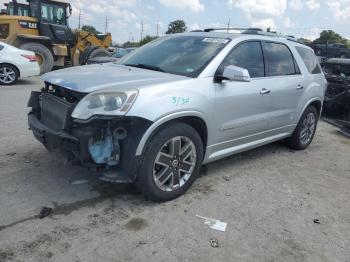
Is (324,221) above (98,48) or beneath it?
beneath

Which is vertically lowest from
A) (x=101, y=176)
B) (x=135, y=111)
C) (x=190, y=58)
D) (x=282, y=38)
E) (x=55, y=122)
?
(x=101, y=176)

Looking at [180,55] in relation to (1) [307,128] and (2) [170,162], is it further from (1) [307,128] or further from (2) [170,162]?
(1) [307,128]

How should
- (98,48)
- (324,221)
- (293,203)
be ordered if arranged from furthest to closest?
(98,48) → (293,203) → (324,221)

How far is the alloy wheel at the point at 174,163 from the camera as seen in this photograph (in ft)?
12.7

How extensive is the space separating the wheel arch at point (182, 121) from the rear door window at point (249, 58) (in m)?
0.71

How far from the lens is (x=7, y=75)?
1156cm

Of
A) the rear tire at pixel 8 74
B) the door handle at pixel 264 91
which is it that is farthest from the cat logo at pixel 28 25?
the door handle at pixel 264 91

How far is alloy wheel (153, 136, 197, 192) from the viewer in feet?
12.7

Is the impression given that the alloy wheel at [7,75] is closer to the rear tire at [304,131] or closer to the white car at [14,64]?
the white car at [14,64]

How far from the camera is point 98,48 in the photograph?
17531mm

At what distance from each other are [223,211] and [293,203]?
878 mm

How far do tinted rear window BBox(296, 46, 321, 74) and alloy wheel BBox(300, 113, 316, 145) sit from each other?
72 cm

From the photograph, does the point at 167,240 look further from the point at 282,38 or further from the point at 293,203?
the point at 282,38

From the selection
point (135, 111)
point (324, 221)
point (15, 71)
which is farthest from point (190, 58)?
point (15, 71)
